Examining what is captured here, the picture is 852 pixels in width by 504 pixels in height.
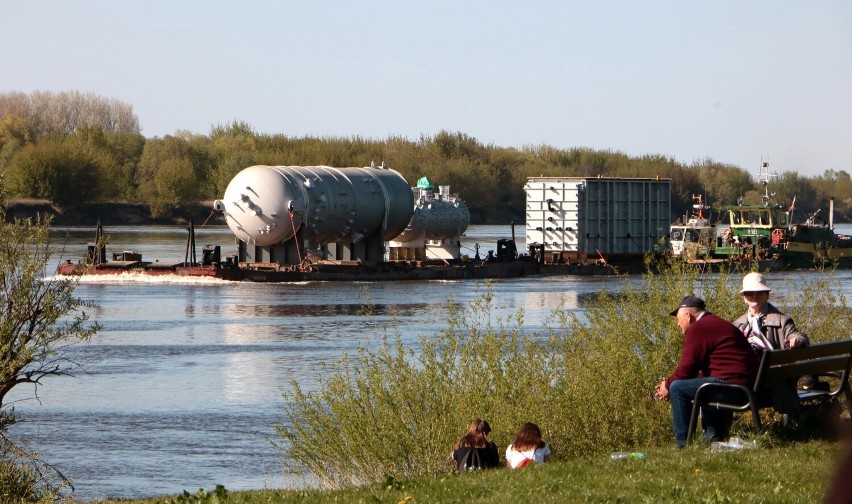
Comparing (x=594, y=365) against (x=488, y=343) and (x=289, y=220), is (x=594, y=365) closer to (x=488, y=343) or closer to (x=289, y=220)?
(x=488, y=343)

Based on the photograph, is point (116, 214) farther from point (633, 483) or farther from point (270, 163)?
point (633, 483)

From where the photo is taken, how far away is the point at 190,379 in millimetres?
26344

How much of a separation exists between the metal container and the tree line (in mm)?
51486

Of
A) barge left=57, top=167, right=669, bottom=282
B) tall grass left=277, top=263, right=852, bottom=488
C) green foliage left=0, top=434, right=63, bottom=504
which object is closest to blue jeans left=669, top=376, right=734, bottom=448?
tall grass left=277, top=263, right=852, bottom=488

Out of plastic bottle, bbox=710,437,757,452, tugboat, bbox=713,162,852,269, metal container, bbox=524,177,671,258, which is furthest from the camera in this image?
tugboat, bbox=713,162,852,269

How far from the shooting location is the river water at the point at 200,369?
17453mm

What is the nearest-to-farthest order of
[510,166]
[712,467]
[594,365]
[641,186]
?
[712,467], [594,365], [641,186], [510,166]

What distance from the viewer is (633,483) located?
9.37m

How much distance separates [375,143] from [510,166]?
13.3m

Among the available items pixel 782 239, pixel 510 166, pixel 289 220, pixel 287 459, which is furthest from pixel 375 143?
pixel 287 459

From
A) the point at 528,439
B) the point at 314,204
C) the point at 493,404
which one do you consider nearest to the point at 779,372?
the point at 528,439

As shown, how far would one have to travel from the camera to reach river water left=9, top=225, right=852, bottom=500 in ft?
57.3

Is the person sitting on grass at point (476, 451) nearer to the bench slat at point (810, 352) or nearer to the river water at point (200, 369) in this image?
the river water at point (200, 369)

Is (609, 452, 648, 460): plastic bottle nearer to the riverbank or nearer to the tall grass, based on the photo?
the tall grass
